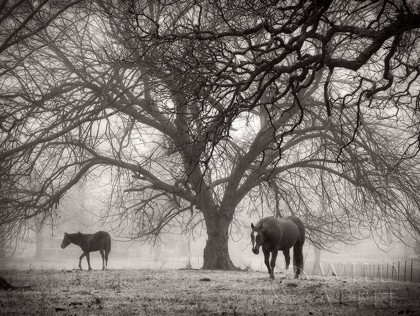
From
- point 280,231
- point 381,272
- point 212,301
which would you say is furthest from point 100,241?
point 212,301

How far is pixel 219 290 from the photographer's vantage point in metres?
7.78

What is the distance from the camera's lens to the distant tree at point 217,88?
5.76m

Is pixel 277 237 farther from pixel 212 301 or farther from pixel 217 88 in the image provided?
pixel 217 88

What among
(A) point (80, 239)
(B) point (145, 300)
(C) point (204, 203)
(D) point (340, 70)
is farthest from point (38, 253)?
(B) point (145, 300)

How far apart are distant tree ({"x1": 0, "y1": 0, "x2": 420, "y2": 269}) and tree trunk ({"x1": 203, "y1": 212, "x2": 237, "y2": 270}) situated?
0.12 feet

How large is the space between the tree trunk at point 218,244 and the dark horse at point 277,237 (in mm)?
3327

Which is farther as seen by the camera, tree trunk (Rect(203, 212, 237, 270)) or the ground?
tree trunk (Rect(203, 212, 237, 270))

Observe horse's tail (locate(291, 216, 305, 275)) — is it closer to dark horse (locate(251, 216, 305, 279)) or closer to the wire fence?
dark horse (locate(251, 216, 305, 279))

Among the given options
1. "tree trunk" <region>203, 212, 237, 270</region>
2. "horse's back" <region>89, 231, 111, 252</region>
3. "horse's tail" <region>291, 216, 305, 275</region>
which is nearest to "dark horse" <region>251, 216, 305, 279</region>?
"horse's tail" <region>291, 216, 305, 275</region>

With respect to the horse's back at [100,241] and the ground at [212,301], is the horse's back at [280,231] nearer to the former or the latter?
the ground at [212,301]

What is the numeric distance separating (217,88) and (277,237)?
513 cm

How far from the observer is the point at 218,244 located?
49.0ft

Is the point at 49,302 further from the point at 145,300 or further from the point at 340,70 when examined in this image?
the point at 340,70

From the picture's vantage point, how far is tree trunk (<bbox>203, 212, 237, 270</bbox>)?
14.8 meters
